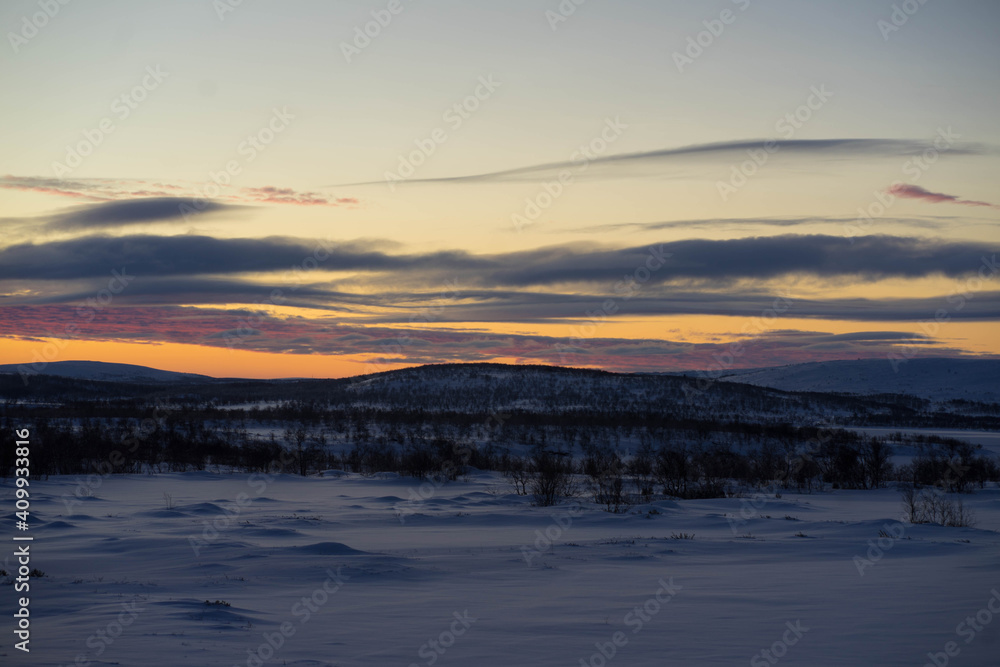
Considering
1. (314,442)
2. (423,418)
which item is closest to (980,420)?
(423,418)

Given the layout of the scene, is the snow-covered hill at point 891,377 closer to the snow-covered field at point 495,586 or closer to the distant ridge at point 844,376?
the distant ridge at point 844,376

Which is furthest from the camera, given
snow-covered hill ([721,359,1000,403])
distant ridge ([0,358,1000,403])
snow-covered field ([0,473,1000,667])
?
snow-covered hill ([721,359,1000,403])

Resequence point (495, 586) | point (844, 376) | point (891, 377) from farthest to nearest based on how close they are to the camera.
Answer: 1. point (844, 376)
2. point (891, 377)
3. point (495, 586)

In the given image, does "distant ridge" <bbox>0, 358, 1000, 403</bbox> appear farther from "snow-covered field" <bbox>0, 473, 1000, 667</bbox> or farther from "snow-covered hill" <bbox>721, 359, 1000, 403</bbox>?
"snow-covered field" <bbox>0, 473, 1000, 667</bbox>

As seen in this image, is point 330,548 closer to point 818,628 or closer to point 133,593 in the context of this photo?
point 133,593

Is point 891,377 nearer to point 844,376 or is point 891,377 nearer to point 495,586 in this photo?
point 844,376

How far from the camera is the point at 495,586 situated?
36.4 feet

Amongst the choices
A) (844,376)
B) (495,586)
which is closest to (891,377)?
(844,376)

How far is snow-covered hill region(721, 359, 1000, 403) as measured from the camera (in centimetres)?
12775

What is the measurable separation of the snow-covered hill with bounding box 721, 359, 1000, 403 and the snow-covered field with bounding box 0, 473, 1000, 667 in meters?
114

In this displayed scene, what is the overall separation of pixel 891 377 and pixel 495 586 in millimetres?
152050

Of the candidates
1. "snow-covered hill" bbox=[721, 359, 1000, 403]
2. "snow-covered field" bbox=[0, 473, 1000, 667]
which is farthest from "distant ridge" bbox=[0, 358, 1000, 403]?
"snow-covered field" bbox=[0, 473, 1000, 667]

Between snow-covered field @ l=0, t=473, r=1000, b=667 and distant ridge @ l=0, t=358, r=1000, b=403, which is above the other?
snow-covered field @ l=0, t=473, r=1000, b=667

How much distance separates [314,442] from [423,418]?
545 inches
